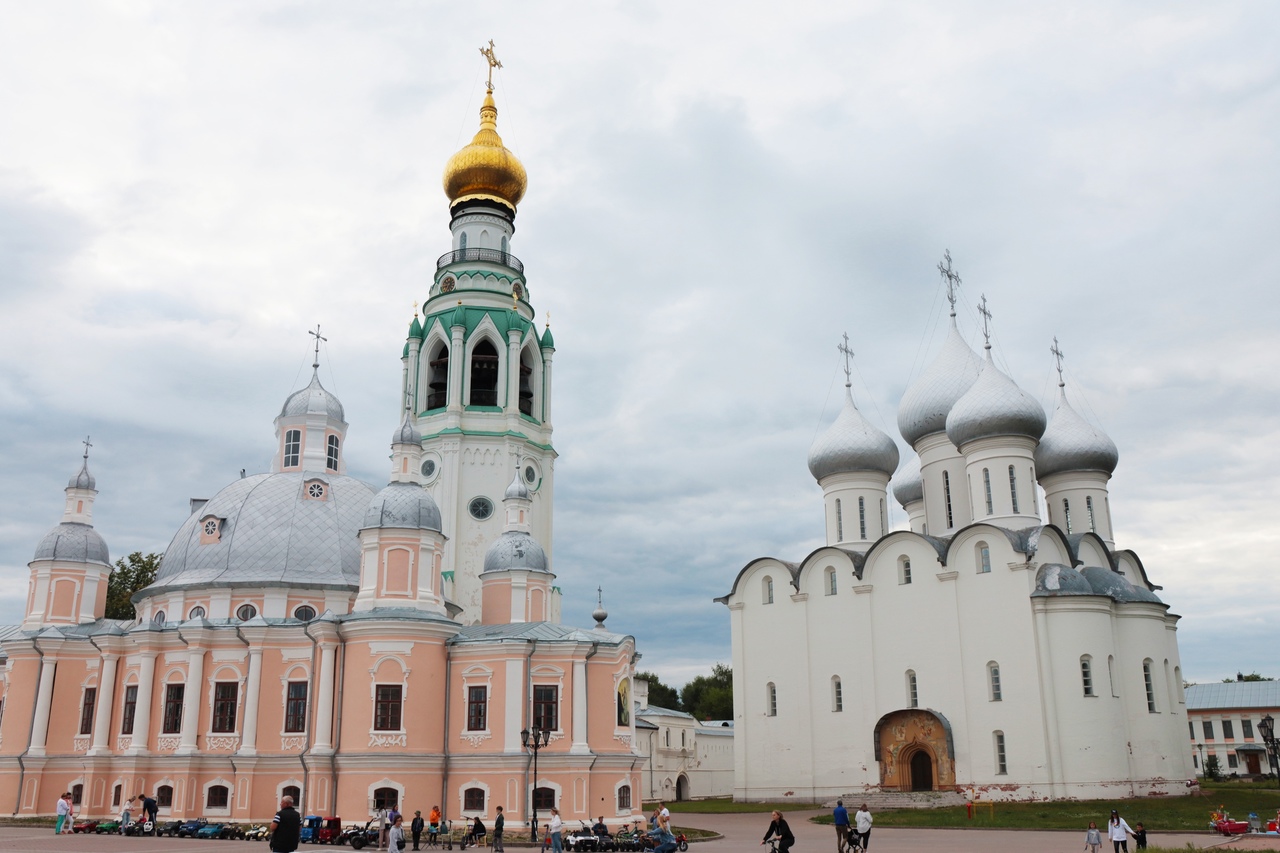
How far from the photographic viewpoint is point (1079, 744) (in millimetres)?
31734

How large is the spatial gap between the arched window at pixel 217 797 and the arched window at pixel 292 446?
12.0 meters

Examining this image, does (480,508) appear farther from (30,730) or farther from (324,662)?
(30,730)

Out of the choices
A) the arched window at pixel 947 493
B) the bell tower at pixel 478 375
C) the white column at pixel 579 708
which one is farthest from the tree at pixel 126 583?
the arched window at pixel 947 493

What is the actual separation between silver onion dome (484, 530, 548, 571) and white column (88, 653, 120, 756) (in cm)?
1128

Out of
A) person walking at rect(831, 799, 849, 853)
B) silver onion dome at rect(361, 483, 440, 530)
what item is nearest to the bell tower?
silver onion dome at rect(361, 483, 440, 530)

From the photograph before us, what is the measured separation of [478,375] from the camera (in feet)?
134

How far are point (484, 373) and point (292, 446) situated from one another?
7.64 m

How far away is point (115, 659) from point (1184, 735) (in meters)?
33.4

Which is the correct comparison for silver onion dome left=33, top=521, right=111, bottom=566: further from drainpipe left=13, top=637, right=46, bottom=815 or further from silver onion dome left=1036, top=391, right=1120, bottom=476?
silver onion dome left=1036, top=391, right=1120, bottom=476

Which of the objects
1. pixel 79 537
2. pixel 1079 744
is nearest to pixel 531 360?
pixel 79 537

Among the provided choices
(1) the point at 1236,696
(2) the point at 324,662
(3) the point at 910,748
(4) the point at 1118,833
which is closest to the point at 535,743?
(2) the point at 324,662

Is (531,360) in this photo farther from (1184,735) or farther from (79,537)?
(1184,735)

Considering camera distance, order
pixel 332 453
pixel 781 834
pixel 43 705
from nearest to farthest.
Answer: pixel 781 834 → pixel 43 705 → pixel 332 453

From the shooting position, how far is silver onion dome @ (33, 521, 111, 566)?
116 feet
